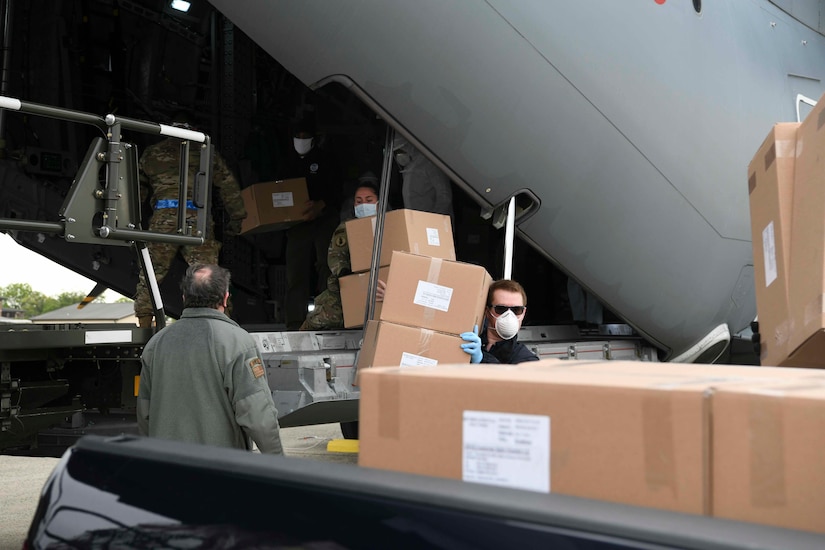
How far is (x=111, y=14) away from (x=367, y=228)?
282 centimetres

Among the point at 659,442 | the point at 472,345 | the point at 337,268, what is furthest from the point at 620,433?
the point at 337,268

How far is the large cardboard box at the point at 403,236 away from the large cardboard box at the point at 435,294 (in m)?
0.36

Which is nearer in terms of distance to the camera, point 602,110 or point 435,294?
point 435,294

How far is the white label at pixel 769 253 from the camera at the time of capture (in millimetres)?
2621

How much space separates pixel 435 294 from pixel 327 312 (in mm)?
1264

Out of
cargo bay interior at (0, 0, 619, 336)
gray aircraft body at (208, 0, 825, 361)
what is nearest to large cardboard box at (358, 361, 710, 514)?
gray aircraft body at (208, 0, 825, 361)

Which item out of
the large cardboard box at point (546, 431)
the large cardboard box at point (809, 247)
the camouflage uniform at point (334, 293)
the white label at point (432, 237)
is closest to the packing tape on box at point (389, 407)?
the large cardboard box at point (546, 431)

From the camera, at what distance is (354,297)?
537 cm

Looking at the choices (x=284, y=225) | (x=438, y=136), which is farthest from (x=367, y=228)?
(x=284, y=225)

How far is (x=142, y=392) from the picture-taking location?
3748 millimetres

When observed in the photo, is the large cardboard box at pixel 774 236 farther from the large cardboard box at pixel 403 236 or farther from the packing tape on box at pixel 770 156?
the large cardboard box at pixel 403 236

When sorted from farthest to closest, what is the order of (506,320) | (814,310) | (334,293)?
1. (334,293)
2. (506,320)
3. (814,310)

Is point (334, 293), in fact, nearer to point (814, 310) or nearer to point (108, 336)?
point (108, 336)

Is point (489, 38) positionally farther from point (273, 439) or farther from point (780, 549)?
point (780, 549)
